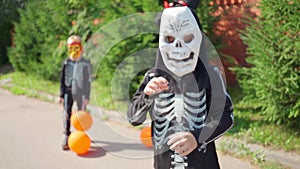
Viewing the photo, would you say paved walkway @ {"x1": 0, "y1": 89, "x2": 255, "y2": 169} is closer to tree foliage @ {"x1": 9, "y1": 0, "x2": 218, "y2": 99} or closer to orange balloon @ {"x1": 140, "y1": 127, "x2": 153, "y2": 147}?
orange balloon @ {"x1": 140, "y1": 127, "x2": 153, "y2": 147}

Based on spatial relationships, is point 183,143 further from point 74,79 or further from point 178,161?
point 74,79

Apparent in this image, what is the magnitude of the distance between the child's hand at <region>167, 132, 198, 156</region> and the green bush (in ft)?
9.95

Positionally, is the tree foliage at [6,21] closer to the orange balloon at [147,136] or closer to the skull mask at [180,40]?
the orange balloon at [147,136]

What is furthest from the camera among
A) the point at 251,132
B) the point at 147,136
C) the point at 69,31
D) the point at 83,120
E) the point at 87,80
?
the point at 69,31

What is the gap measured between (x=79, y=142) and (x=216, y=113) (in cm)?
307

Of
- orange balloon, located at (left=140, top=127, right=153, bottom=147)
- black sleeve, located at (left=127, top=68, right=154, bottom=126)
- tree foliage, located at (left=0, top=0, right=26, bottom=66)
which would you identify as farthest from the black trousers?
tree foliage, located at (left=0, top=0, right=26, bottom=66)

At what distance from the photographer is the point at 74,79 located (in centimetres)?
487

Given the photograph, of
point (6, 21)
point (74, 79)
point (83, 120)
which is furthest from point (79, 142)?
point (6, 21)

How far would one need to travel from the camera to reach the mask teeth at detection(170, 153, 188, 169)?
6.77 feet

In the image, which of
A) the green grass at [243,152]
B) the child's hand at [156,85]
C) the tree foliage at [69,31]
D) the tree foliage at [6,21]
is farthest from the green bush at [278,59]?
the tree foliage at [6,21]

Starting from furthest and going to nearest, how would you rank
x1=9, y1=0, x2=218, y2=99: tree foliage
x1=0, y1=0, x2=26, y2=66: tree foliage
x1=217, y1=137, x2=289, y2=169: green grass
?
x1=0, y1=0, x2=26, y2=66: tree foliage, x1=9, y1=0, x2=218, y2=99: tree foliage, x1=217, y1=137, x2=289, y2=169: green grass

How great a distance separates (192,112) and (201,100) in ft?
0.27

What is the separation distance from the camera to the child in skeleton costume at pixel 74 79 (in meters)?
4.82

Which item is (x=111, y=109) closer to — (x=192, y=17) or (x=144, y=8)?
(x=144, y=8)
